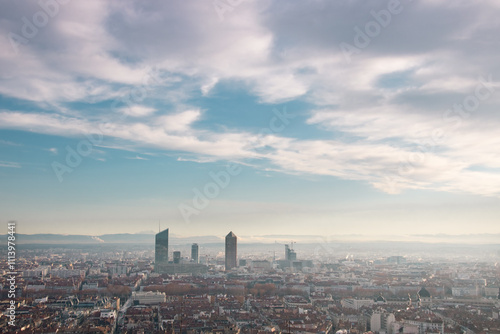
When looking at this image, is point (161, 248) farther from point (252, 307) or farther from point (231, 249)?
point (252, 307)

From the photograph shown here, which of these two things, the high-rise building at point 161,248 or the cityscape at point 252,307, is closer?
the cityscape at point 252,307

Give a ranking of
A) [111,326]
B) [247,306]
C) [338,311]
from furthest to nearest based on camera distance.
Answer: [247,306] → [338,311] → [111,326]

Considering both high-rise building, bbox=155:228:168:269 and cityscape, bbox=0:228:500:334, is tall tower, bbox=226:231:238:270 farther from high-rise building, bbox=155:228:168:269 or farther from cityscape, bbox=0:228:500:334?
cityscape, bbox=0:228:500:334

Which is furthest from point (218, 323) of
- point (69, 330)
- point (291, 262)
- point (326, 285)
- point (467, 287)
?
point (291, 262)

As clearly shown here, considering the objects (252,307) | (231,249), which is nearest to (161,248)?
(231,249)

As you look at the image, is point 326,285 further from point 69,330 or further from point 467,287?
point 69,330

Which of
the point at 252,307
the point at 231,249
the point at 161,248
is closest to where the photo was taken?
the point at 252,307

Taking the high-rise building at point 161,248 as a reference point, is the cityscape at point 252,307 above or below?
below

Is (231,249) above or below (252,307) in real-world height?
above

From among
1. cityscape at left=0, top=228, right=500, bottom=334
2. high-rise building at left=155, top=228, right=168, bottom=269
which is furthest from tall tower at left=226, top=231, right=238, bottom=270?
cityscape at left=0, top=228, right=500, bottom=334

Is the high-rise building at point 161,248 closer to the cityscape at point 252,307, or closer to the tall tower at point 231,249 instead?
the tall tower at point 231,249

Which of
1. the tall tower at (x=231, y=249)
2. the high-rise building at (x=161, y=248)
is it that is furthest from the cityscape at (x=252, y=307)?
the high-rise building at (x=161, y=248)
